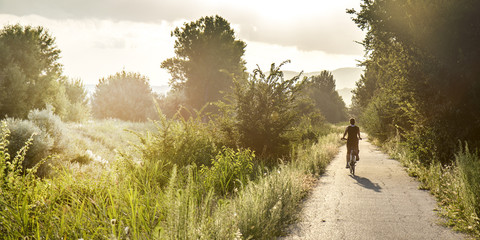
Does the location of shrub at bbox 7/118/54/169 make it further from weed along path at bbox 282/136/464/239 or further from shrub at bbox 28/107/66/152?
weed along path at bbox 282/136/464/239

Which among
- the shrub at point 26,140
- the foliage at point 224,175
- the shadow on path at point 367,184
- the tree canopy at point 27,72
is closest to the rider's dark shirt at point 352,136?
the shadow on path at point 367,184

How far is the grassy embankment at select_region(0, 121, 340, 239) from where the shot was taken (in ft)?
11.0

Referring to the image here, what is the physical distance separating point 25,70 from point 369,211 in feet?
86.6

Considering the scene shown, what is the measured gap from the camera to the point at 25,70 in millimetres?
22297

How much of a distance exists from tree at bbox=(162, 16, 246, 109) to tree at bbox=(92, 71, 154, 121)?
1039 cm

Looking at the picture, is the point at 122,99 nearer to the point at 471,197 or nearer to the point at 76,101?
the point at 76,101

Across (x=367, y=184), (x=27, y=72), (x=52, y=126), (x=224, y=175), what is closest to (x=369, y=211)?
(x=367, y=184)

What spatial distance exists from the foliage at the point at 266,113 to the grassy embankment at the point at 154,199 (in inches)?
55.1

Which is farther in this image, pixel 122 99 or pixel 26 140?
pixel 122 99

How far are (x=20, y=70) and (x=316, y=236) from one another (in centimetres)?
2590

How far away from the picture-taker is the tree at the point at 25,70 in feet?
66.5

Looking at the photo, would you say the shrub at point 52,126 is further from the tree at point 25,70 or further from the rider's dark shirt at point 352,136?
the rider's dark shirt at point 352,136

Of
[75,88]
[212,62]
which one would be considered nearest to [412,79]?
[212,62]

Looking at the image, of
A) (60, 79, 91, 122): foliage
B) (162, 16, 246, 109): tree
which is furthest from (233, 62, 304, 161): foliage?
(162, 16, 246, 109): tree
